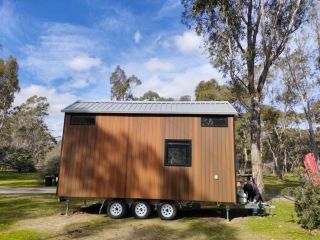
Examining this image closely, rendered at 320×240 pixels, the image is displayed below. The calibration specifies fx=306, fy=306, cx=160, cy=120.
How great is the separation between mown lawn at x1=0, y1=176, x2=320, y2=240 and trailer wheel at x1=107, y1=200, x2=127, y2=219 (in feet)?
0.90

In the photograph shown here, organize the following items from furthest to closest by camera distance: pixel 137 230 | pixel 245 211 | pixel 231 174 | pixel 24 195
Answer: pixel 24 195
pixel 245 211
pixel 231 174
pixel 137 230

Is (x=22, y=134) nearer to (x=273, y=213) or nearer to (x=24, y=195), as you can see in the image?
(x=24, y=195)

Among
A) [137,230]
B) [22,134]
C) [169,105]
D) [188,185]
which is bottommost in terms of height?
[137,230]

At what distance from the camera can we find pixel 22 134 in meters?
57.9

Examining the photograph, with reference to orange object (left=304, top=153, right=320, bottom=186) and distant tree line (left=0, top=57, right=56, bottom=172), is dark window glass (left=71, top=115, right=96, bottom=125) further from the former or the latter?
distant tree line (left=0, top=57, right=56, bottom=172)

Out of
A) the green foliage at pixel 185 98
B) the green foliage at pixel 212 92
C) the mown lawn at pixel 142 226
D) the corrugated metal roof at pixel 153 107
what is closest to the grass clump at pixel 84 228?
the mown lawn at pixel 142 226

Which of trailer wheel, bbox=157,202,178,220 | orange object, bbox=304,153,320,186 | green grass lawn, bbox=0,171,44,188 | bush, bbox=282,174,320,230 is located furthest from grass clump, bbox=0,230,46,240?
green grass lawn, bbox=0,171,44,188

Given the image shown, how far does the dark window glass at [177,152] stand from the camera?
A: 11117mm

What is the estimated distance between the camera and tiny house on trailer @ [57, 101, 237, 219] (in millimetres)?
10891

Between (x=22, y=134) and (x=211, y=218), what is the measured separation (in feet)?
178

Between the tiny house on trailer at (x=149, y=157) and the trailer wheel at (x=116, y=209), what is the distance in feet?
0.12

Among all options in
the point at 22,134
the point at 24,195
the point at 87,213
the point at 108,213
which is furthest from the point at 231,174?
the point at 22,134

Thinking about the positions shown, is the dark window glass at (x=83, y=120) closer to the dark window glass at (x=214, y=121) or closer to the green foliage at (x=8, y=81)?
the dark window glass at (x=214, y=121)

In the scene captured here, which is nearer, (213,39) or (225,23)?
(225,23)
